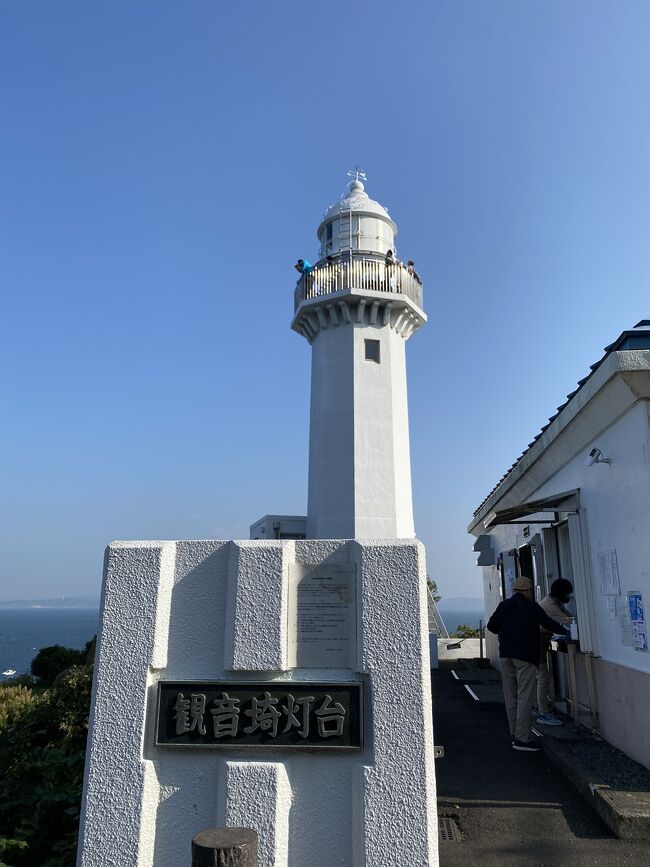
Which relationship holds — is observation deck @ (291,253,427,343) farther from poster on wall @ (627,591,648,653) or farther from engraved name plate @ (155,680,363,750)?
engraved name plate @ (155,680,363,750)

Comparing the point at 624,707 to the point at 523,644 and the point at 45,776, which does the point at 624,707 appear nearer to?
the point at 523,644

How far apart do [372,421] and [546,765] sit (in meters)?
11.5

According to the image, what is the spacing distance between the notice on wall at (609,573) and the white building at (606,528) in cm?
1

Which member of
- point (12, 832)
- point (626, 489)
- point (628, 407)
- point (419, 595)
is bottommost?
point (12, 832)

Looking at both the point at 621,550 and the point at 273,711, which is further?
the point at 621,550

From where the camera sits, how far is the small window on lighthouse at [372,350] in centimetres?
1794

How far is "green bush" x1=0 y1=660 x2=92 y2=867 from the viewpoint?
4633mm

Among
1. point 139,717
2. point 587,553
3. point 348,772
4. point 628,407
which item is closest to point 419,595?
point 348,772

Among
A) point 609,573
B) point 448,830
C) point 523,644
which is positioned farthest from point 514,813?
point 609,573

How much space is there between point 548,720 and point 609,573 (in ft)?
7.69

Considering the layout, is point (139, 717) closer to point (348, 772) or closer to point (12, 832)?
point (348, 772)

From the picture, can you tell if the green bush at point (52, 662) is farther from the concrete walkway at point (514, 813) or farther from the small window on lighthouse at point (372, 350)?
the concrete walkway at point (514, 813)

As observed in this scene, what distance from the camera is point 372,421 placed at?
56.1 ft

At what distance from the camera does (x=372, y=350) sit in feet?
59.2
